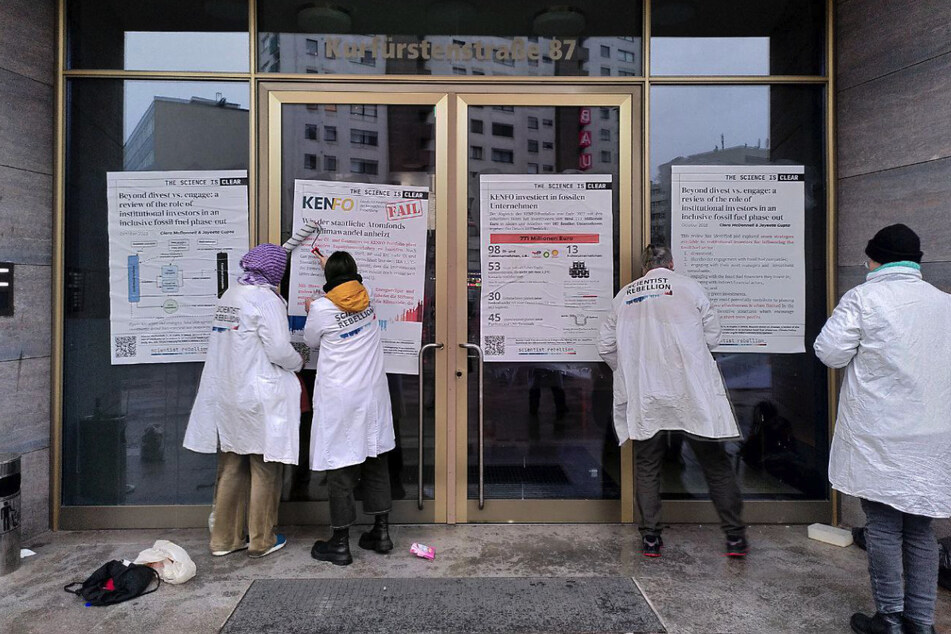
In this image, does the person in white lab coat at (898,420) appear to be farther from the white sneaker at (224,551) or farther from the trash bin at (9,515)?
the trash bin at (9,515)

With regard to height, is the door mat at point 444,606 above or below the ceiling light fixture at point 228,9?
below

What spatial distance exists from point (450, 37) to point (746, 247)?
2.52m

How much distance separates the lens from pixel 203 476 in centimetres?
406

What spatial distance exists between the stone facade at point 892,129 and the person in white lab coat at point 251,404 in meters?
3.71

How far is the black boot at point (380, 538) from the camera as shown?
11.9 feet

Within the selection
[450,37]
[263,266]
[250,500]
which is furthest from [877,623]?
[450,37]

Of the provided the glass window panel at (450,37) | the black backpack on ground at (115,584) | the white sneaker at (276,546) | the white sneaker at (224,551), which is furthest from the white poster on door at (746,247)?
the black backpack on ground at (115,584)

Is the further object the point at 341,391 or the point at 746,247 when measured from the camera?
the point at 746,247

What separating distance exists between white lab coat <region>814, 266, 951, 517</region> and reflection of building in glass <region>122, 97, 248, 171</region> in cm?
377

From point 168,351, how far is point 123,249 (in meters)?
0.75

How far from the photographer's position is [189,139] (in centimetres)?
404

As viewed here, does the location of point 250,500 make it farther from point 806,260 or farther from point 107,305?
point 806,260

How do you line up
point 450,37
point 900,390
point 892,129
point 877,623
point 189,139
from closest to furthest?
point 900,390, point 877,623, point 892,129, point 189,139, point 450,37

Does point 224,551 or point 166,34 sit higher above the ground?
point 166,34
